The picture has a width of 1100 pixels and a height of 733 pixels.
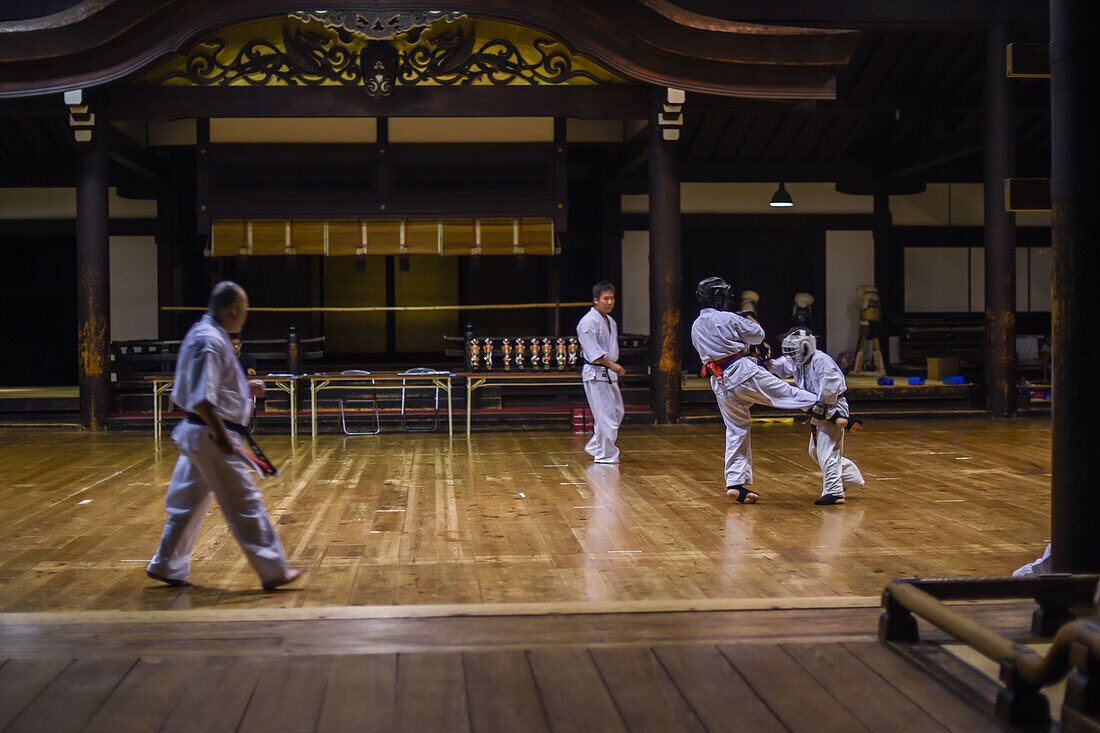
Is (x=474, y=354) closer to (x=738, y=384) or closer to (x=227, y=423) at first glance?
(x=738, y=384)

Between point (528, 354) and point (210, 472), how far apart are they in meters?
6.94

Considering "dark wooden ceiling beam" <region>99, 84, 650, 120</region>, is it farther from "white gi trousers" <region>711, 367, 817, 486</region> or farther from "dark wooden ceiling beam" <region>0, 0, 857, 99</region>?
"white gi trousers" <region>711, 367, 817, 486</region>

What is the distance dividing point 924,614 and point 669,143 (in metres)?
7.93

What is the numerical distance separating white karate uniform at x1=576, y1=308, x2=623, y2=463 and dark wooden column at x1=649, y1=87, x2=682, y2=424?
2303 mm

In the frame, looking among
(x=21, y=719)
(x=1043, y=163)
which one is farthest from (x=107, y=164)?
(x=1043, y=163)

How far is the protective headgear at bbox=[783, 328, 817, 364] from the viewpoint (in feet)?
20.3

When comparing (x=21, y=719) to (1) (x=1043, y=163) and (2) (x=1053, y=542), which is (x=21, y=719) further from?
(1) (x=1043, y=163)

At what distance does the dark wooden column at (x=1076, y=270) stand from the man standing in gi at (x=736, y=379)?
2.45 meters

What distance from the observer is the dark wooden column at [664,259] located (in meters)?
10.3

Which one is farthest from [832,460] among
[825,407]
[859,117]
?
[859,117]

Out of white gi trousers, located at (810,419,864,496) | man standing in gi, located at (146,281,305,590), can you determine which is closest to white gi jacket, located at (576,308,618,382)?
white gi trousers, located at (810,419,864,496)

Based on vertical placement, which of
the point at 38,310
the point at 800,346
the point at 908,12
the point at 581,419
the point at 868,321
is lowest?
the point at 581,419

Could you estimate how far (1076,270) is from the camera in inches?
141

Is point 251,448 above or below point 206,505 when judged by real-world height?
above
